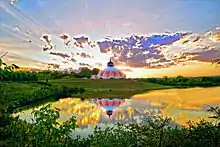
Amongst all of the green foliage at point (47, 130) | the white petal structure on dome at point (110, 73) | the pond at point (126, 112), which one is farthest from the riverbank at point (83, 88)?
the green foliage at point (47, 130)

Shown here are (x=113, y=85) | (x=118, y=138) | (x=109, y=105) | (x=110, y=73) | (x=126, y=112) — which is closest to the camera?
(x=118, y=138)

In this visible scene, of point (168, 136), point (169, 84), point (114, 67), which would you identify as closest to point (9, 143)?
point (168, 136)

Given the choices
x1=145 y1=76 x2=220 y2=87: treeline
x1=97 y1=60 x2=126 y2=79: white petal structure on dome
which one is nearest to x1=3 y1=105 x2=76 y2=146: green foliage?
x1=145 y1=76 x2=220 y2=87: treeline

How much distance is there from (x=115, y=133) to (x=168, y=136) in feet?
3.03

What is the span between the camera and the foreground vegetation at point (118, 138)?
2.83 m

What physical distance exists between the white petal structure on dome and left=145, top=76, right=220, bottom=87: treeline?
3.56 metres

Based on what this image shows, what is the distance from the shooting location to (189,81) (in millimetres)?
33219

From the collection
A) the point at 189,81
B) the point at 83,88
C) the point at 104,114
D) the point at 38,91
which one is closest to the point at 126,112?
the point at 104,114

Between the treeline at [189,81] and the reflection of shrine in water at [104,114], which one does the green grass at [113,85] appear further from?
the reflection of shrine in water at [104,114]

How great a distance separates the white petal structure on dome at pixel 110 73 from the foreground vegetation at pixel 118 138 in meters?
34.6

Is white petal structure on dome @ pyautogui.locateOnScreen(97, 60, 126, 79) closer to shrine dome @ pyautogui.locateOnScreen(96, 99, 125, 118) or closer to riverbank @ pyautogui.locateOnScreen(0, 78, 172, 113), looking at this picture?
riverbank @ pyautogui.locateOnScreen(0, 78, 172, 113)

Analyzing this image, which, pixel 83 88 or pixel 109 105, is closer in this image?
pixel 109 105

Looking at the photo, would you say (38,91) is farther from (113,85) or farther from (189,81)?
(189,81)

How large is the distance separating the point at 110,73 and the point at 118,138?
115 ft
